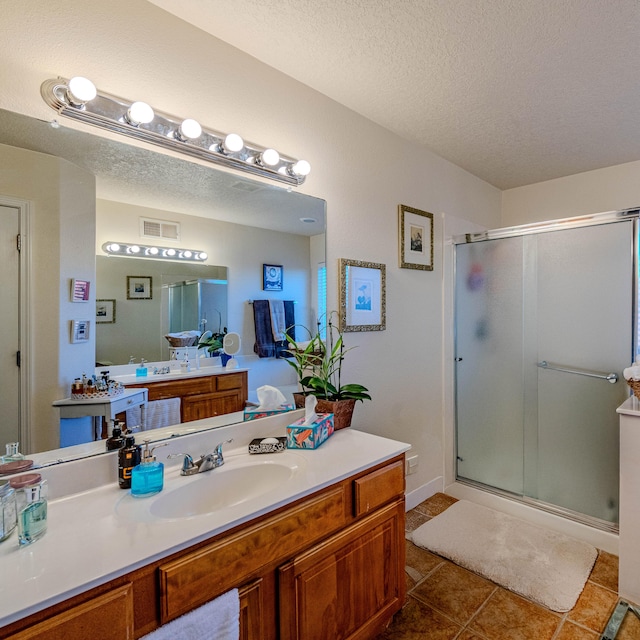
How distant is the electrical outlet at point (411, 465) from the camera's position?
8.08 feet

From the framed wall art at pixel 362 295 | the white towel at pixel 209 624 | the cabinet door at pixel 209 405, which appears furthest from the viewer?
the framed wall art at pixel 362 295

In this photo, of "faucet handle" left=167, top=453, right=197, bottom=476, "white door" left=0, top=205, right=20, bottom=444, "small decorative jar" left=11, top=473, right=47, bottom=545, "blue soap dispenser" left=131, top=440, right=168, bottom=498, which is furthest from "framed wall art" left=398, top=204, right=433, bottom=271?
"small decorative jar" left=11, top=473, right=47, bottom=545

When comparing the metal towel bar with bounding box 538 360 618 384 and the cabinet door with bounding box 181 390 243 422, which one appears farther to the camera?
the metal towel bar with bounding box 538 360 618 384

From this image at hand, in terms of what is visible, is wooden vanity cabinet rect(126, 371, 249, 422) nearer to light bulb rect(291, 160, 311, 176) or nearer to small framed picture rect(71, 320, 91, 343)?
small framed picture rect(71, 320, 91, 343)

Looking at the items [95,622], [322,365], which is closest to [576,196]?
[322,365]

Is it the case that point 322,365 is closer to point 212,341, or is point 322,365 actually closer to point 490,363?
point 212,341

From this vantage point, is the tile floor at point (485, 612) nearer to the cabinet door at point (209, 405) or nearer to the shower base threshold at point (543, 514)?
the shower base threshold at point (543, 514)

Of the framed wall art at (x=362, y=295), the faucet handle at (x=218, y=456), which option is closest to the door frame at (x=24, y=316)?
the faucet handle at (x=218, y=456)

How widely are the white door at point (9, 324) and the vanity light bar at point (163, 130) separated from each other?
1.26 feet

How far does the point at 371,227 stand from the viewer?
2.22m

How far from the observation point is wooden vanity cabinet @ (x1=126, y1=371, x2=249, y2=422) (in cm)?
144

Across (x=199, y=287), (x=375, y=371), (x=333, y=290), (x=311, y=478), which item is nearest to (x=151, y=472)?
(x=311, y=478)

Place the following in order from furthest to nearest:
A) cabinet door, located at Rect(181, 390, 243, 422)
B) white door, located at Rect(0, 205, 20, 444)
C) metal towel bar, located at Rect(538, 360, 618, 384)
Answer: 1. metal towel bar, located at Rect(538, 360, 618, 384)
2. cabinet door, located at Rect(181, 390, 243, 422)
3. white door, located at Rect(0, 205, 20, 444)

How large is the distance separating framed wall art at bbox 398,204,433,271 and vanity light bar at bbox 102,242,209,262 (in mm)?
1325
